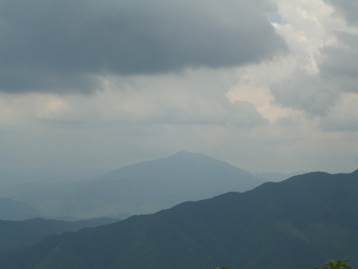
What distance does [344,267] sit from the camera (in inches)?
1527
